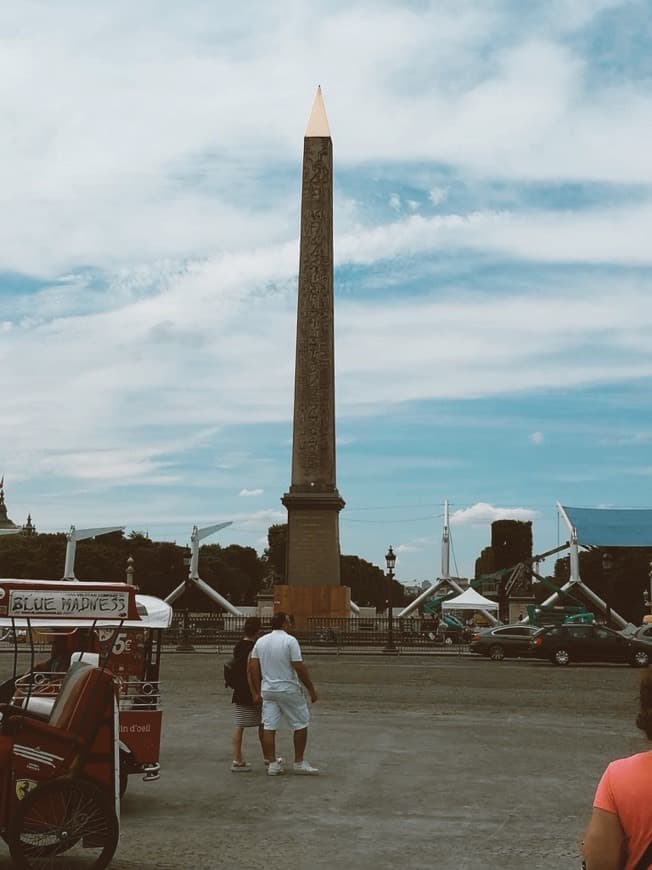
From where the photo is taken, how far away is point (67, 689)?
25.9 feet

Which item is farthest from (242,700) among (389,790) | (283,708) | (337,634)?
(337,634)

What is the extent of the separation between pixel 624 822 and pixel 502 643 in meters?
37.5

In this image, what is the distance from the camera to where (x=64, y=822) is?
24.0 ft

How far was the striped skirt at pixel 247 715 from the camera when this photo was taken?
1209cm

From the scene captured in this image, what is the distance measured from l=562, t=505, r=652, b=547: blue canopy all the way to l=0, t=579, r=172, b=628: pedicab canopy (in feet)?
171

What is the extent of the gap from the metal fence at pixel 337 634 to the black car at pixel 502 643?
20.1 ft

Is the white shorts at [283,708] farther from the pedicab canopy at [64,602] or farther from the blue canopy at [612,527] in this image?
the blue canopy at [612,527]


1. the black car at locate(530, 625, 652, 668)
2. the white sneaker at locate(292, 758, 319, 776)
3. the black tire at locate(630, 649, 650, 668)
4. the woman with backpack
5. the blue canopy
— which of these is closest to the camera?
the white sneaker at locate(292, 758, 319, 776)

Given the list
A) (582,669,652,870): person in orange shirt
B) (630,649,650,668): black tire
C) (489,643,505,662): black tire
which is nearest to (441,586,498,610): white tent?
(489,643,505,662): black tire

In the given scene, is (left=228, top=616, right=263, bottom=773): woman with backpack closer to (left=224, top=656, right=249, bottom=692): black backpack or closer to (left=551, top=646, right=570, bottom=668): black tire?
(left=224, top=656, right=249, bottom=692): black backpack

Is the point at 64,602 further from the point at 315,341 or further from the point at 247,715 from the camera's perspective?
the point at 315,341

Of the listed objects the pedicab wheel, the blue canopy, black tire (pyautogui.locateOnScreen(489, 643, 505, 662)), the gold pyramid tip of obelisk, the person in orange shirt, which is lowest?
black tire (pyautogui.locateOnScreen(489, 643, 505, 662))

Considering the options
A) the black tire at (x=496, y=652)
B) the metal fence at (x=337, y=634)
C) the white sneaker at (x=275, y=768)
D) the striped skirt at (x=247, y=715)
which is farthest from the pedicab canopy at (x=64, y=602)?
the metal fence at (x=337, y=634)

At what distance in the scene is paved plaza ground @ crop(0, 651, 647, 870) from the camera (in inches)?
319
